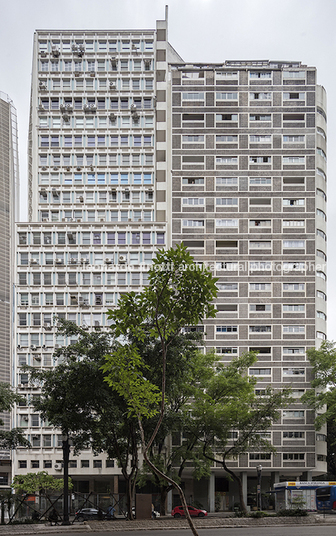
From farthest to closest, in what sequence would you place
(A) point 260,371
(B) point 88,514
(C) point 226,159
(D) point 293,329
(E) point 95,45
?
(E) point 95,45 → (C) point 226,159 → (D) point 293,329 → (A) point 260,371 → (B) point 88,514

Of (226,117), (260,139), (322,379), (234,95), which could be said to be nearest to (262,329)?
(322,379)

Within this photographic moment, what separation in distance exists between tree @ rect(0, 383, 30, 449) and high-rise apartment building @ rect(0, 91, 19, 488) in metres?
118

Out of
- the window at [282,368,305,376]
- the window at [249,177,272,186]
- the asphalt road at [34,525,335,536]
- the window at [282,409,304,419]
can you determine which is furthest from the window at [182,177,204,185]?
the asphalt road at [34,525,335,536]

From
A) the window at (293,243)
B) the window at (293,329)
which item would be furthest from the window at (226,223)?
the window at (293,329)

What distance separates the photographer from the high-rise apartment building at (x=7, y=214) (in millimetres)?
149250

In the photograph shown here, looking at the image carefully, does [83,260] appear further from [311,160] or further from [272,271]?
[311,160]

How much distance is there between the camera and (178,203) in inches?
2985

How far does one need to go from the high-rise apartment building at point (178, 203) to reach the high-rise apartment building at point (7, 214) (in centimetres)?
7743

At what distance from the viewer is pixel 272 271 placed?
73.9 m

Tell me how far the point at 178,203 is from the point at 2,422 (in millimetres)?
46595

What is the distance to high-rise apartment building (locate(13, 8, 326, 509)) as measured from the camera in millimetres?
71938

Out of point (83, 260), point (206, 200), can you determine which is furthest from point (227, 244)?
point (83, 260)

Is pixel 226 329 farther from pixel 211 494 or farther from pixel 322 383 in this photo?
pixel 211 494

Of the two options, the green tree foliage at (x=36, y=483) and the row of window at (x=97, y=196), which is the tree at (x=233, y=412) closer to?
the green tree foliage at (x=36, y=483)
